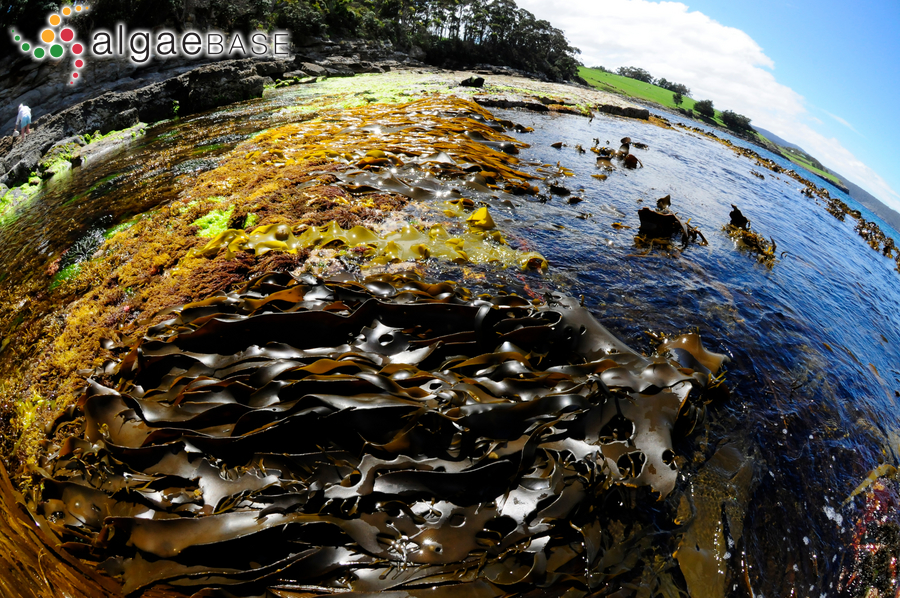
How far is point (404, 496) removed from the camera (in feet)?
5.64

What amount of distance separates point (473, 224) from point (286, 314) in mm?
2381

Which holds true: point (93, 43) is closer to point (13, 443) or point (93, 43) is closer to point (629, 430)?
point (13, 443)

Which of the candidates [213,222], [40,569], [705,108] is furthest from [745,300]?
[705,108]

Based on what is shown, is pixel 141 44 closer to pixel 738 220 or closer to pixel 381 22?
pixel 381 22

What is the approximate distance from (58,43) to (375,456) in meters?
22.7

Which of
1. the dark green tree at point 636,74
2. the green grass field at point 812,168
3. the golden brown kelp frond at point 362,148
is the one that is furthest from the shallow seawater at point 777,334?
the dark green tree at point 636,74

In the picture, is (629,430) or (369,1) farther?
(369,1)

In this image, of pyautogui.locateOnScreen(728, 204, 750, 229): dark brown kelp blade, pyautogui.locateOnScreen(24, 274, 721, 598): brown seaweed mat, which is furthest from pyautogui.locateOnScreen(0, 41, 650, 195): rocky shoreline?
pyautogui.locateOnScreen(728, 204, 750, 229): dark brown kelp blade

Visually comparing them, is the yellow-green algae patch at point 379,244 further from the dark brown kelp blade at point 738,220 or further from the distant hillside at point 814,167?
the distant hillside at point 814,167

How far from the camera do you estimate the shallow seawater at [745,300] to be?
7.13 feet

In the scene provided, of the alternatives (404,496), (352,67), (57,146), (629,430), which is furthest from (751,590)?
(352,67)

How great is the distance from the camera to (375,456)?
6.11 ft

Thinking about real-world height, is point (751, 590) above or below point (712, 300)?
below

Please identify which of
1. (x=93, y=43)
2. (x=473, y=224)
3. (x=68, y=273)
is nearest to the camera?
(x=68, y=273)
